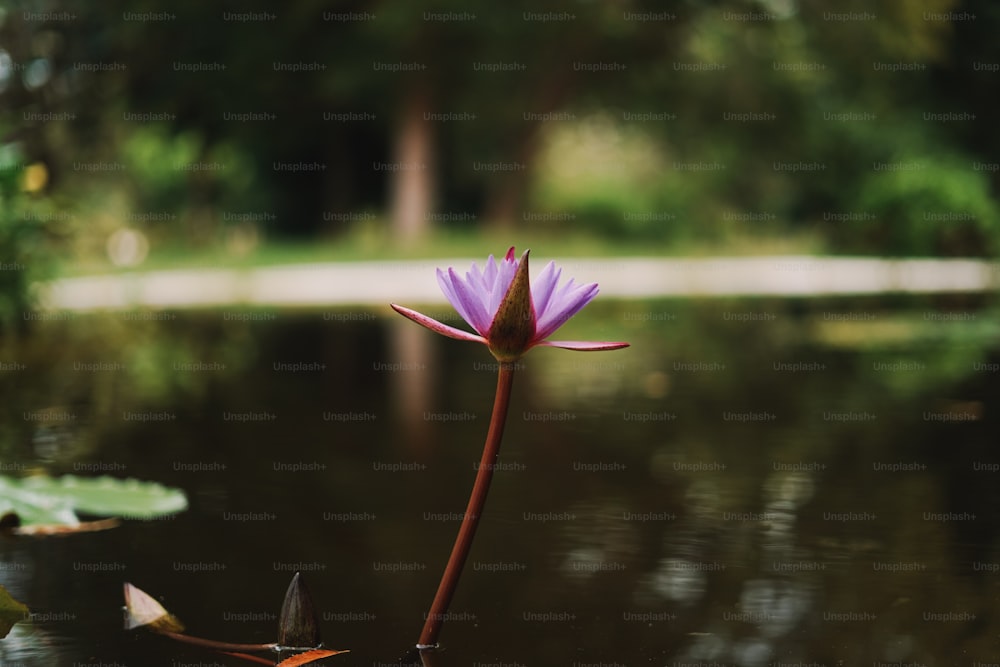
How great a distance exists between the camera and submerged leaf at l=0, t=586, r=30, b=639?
4047 millimetres

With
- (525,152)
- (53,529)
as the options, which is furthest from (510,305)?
(525,152)

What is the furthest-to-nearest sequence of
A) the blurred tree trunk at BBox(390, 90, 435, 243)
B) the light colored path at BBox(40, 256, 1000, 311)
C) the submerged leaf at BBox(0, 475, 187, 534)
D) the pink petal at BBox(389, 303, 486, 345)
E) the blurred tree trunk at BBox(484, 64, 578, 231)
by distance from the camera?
the blurred tree trunk at BBox(484, 64, 578, 231)
the blurred tree trunk at BBox(390, 90, 435, 243)
the light colored path at BBox(40, 256, 1000, 311)
the submerged leaf at BBox(0, 475, 187, 534)
the pink petal at BBox(389, 303, 486, 345)

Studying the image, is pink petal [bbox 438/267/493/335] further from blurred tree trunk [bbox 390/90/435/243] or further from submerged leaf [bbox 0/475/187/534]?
blurred tree trunk [bbox 390/90/435/243]

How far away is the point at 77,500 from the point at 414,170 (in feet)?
84.9

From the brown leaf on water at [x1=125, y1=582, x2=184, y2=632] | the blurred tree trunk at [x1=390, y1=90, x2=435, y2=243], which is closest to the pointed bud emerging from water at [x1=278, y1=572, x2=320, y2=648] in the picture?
the brown leaf on water at [x1=125, y1=582, x2=184, y2=632]

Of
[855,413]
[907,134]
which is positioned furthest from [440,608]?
[907,134]

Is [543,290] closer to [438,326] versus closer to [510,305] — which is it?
[510,305]

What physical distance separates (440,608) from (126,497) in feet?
8.61

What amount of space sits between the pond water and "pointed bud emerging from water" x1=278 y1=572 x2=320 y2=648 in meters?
0.15

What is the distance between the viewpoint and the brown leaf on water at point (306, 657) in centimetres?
386

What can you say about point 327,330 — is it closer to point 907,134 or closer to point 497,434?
point 497,434

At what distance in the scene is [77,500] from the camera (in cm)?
574

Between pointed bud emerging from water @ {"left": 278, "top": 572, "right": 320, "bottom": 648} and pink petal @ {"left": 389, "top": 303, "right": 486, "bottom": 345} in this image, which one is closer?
pink petal @ {"left": 389, "top": 303, "right": 486, "bottom": 345}

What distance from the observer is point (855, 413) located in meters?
9.42
